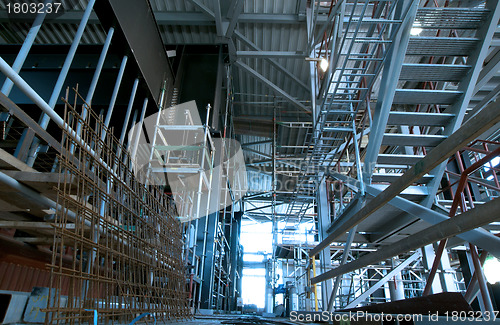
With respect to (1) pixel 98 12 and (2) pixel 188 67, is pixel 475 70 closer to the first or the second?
(1) pixel 98 12

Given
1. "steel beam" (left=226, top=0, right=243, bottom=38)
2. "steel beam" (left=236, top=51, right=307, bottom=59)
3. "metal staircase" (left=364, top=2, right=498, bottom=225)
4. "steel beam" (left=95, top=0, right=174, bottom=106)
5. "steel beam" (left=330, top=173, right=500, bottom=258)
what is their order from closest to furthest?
"steel beam" (left=330, top=173, right=500, bottom=258), "metal staircase" (left=364, top=2, right=498, bottom=225), "steel beam" (left=95, top=0, right=174, bottom=106), "steel beam" (left=226, top=0, right=243, bottom=38), "steel beam" (left=236, top=51, right=307, bottom=59)

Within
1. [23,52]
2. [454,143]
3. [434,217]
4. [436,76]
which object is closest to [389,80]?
[436,76]

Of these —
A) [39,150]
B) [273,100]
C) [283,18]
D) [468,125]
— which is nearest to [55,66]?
[39,150]

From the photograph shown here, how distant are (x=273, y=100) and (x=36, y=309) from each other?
12.2 meters

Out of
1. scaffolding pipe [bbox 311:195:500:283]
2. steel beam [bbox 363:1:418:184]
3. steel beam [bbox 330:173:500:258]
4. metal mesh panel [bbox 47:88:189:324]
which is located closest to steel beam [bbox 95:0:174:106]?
metal mesh panel [bbox 47:88:189:324]

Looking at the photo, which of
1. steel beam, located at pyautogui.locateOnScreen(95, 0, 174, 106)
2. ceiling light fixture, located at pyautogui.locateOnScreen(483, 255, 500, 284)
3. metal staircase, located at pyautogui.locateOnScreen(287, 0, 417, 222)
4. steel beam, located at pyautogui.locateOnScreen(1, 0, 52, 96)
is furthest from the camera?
ceiling light fixture, located at pyautogui.locateOnScreen(483, 255, 500, 284)

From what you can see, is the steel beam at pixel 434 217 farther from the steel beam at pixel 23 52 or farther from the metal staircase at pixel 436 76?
the steel beam at pixel 23 52

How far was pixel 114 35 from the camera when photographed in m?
5.67

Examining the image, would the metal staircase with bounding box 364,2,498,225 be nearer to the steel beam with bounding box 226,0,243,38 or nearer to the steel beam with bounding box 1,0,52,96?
the steel beam with bounding box 1,0,52,96

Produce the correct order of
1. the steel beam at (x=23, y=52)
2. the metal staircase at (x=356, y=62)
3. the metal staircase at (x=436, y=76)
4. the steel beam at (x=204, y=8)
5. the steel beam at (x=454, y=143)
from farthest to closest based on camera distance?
the steel beam at (x=204, y=8), the metal staircase at (x=356, y=62), the metal staircase at (x=436, y=76), the steel beam at (x=23, y=52), the steel beam at (x=454, y=143)

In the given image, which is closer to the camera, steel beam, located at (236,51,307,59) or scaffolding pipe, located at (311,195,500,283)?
scaffolding pipe, located at (311,195,500,283)

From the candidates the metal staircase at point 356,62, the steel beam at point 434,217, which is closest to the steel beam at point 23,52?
the metal staircase at point 356,62

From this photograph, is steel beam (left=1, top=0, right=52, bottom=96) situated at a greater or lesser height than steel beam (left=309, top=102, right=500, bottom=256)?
greater

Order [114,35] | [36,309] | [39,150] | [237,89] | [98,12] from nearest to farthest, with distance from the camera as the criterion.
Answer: [36,309], [39,150], [98,12], [114,35], [237,89]
